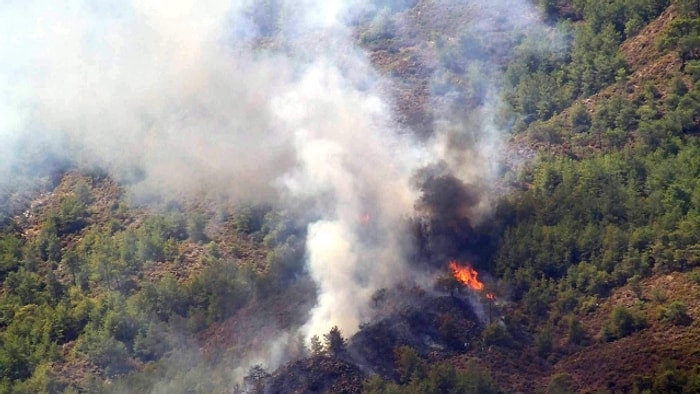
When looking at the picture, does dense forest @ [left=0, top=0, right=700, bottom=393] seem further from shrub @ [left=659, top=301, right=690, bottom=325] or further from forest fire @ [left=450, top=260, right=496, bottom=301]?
forest fire @ [left=450, top=260, right=496, bottom=301]

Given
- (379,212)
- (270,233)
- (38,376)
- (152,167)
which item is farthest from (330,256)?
(152,167)

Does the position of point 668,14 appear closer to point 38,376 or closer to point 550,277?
point 550,277

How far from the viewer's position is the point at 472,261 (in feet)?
371

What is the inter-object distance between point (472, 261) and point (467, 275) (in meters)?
2.00

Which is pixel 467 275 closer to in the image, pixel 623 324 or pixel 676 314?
pixel 623 324

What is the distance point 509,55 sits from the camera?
147000 mm

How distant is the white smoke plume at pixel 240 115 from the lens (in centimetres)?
11525

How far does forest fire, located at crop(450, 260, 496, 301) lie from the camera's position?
10994 centimetres

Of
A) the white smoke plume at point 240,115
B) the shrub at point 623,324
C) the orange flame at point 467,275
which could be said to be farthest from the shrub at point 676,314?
the white smoke plume at point 240,115

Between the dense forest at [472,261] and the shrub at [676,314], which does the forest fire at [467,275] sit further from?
the shrub at [676,314]

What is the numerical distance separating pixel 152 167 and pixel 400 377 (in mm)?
51468

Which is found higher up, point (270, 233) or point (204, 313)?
point (270, 233)

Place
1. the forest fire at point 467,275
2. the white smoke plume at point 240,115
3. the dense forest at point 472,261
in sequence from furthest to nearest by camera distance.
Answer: the white smoke plume at point 240,115
the forest fire at point 467,275
the dense forest at point 472,261

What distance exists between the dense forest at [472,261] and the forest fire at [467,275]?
1041 millimetres
